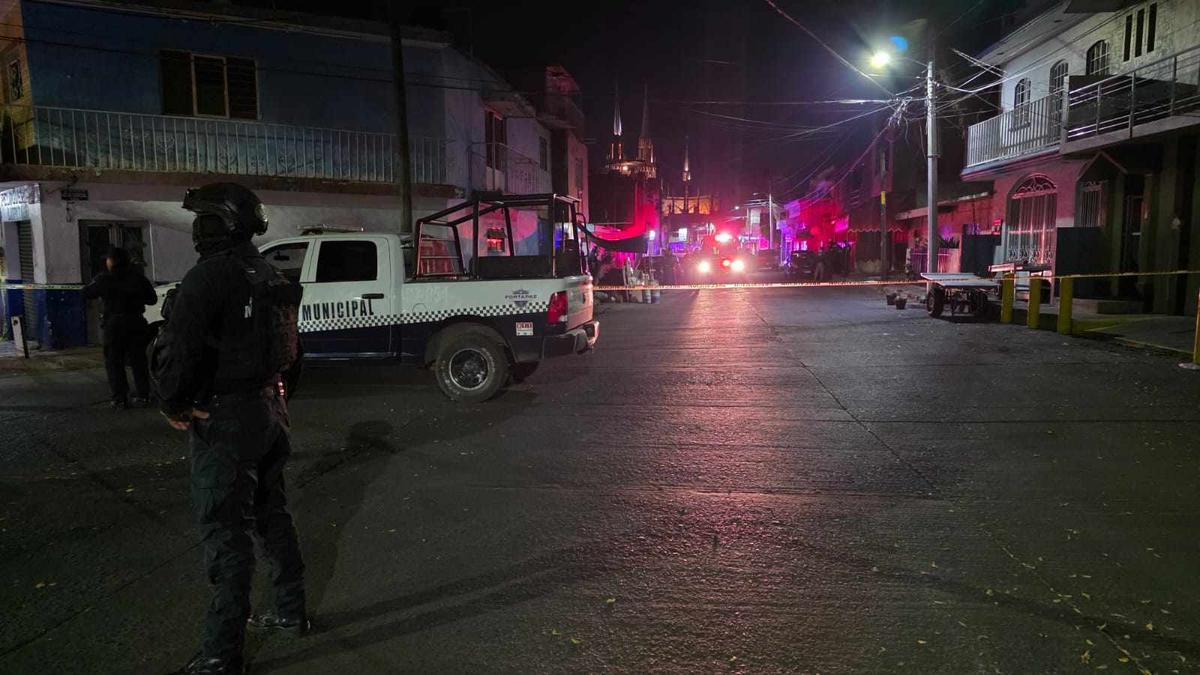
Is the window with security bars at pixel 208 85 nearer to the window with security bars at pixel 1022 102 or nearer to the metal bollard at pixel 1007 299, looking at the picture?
the metal bollard at pixel 1007 299

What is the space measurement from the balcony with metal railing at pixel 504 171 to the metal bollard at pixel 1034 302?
1135 centimetres

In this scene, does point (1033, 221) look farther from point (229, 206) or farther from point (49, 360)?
point (49, 360)

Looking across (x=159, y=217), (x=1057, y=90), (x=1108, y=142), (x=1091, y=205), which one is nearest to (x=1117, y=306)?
(x=1108, y=142)

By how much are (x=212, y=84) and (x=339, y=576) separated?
1584 cm

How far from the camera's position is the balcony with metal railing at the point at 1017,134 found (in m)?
18.5

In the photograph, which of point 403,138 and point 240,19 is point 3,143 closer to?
point 240,19

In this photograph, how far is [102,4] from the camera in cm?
1496

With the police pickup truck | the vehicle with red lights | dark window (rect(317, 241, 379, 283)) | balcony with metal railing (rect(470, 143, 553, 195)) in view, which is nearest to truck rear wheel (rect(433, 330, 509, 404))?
the police pickup truck

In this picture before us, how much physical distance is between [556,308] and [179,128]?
12012 millimetres

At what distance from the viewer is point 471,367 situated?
28.4 feet

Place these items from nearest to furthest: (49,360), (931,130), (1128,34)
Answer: (49,360), (1128,34), (931,130)

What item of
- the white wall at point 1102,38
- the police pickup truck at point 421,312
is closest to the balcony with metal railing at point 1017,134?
the white wall at point 1102,38

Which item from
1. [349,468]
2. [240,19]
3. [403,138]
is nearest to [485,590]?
[349,468]

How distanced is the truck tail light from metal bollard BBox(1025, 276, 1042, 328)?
10.7 meters
